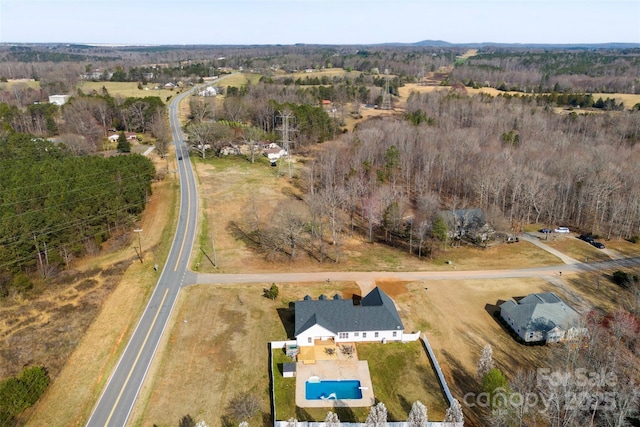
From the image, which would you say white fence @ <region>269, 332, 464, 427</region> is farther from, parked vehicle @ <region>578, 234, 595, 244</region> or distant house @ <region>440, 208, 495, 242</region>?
parked vehicle @ <region>578, 234, 595, 244</region>

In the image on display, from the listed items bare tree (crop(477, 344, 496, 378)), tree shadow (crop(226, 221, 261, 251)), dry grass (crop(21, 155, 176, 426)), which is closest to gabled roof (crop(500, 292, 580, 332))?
bare tree (crop(477, 344, 496, 378))

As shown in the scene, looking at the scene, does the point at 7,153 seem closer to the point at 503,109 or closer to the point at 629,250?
the point at 629,250

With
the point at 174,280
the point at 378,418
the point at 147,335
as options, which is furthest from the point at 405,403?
the point at 174,280

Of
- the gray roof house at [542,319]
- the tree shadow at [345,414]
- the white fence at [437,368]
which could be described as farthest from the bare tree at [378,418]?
the gray roof house at [542,319]

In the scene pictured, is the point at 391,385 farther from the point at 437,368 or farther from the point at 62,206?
the point at 62,206

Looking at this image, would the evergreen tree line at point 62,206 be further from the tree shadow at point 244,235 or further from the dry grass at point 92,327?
the tree shadow at point 244,235

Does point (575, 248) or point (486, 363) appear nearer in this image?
point (486, 363)
